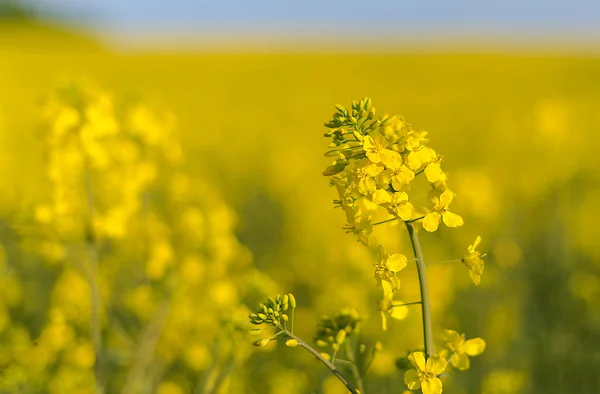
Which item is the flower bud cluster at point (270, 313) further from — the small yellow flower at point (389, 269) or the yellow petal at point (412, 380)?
the yellow petal at point (412, 380)

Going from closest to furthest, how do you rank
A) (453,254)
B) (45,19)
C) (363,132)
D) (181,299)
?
(363,132) < (181,299) < (453,254) < (45,19)

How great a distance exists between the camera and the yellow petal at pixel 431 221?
6.21 feet

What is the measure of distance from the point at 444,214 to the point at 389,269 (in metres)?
0.21

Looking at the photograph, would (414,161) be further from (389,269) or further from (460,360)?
(460,360)

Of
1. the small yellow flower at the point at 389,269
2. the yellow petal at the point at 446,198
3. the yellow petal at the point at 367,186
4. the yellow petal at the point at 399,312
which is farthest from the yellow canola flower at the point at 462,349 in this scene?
the yellow petal at the point at 367,186

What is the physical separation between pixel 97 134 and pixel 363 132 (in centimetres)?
173

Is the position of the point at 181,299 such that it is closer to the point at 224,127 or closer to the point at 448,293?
the point at 448,293

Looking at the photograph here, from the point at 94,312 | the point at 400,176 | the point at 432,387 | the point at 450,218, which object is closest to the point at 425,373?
the point at 432,387

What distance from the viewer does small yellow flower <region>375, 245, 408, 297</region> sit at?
6.20ft

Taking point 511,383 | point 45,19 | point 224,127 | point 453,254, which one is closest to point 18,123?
point 224,127

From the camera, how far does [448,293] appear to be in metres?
4.51

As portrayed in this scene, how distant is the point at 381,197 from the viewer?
6.06ft

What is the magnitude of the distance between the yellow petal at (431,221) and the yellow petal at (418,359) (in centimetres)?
31

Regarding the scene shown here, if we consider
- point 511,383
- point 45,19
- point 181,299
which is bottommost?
point 511,383
